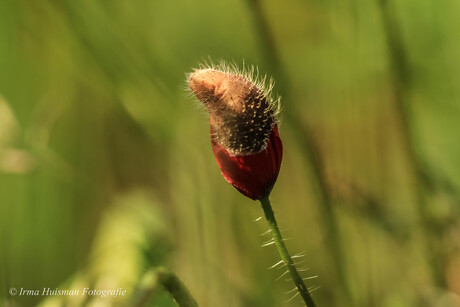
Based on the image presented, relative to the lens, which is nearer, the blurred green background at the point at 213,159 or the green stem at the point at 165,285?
the green stem at the point at 165,285

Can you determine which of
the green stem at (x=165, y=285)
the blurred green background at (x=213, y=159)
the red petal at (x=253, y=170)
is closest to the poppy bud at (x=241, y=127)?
the red petal at (x=253, y=170)

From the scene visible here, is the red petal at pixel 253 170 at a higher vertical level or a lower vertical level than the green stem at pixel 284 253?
higher

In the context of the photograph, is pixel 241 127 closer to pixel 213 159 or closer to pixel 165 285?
pixel 165 285

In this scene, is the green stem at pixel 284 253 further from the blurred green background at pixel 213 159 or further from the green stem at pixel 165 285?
the blurred green background at pixel 213 159

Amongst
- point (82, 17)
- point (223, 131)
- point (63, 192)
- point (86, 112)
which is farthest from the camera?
point (86, 112)

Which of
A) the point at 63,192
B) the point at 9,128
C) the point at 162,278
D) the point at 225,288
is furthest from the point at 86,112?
the point at 162,278

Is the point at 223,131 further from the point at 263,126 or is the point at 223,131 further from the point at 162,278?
the point at 162,278

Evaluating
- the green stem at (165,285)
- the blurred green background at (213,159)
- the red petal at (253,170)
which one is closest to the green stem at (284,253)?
the red petal at (253,170)
